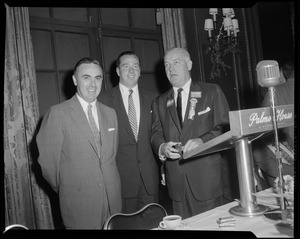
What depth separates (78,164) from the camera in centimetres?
236

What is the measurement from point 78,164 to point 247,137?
146 centimetres

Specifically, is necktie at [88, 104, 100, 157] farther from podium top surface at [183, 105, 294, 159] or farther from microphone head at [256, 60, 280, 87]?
microphone head at [256, 60, 280, 87]

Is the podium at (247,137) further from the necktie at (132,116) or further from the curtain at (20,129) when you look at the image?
the curtain at (20,129)

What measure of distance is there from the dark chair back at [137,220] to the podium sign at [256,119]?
0.67m

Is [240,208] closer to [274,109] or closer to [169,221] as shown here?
[169,221]

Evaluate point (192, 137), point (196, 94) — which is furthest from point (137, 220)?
point (196, 94)

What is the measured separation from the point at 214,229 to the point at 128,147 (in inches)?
64.9

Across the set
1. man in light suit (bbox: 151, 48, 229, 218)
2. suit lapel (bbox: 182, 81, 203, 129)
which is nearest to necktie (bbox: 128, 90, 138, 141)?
man in light suit (bbox: 151, 48, 229, 218)

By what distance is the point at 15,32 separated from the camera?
10.4 ft

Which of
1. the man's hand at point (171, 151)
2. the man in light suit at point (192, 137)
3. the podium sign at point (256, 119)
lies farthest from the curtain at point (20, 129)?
the podium sign at point (256, 119)

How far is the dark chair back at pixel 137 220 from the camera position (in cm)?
140

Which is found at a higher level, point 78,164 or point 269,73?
point 269,73

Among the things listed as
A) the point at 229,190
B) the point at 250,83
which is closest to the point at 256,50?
the point at 250,83

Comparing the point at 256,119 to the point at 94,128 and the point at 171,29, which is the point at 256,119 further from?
the point at 171,29
